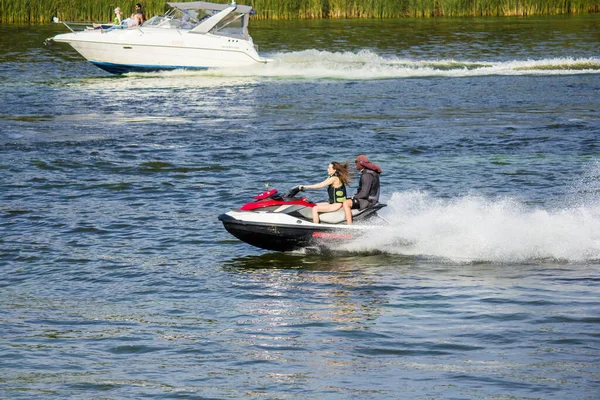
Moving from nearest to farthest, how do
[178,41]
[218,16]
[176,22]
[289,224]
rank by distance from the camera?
1. [289,224]
2. [218,16]
3. [176,22]
4. [178,41]

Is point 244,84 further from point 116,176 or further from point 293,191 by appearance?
point 293,191

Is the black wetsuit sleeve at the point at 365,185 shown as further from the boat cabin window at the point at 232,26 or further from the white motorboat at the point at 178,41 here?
the boat cabin window at the point at 232,26

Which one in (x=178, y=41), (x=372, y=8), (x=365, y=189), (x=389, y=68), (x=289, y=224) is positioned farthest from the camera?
(x=372, y=8)

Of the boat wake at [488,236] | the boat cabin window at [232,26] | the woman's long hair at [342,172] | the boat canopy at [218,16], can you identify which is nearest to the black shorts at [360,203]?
the woman's long hair at [342,172]

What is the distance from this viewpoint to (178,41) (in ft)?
122

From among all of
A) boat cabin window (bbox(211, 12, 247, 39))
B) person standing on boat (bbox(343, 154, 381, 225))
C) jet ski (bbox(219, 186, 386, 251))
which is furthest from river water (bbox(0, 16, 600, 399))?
boat cabin window (bbox(211, 12, 247, 39))

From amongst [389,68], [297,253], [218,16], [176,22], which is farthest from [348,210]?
[389,68]

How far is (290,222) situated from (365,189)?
1322 millimetres

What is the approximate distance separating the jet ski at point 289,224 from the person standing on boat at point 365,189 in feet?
0.34

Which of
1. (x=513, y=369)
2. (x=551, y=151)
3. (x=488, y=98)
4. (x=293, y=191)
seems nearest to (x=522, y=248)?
(x=293, y=191)

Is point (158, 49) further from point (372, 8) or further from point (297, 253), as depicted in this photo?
point (297, 253)

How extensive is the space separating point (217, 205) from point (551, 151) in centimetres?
935

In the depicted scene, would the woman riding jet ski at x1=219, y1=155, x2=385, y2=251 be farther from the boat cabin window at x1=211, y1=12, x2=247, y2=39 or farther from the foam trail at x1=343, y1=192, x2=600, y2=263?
the boat cabin window at x1=211, y1=12, x2=247, y2=39

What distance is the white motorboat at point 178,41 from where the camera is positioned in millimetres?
36562
